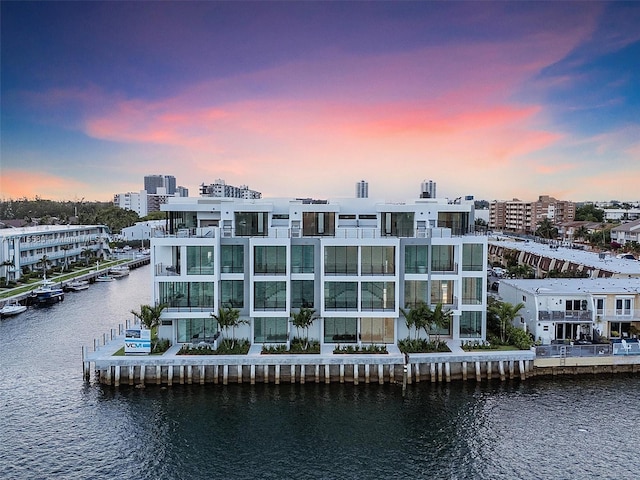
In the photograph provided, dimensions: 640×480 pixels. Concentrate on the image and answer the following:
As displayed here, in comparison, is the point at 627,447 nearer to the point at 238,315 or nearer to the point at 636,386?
the point at 636,386

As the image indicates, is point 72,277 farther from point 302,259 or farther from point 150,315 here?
point 302,259

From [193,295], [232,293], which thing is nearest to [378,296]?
[232,293]

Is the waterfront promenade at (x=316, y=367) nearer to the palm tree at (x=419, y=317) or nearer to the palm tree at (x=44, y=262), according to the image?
the palm tree at (x=419, y=317)

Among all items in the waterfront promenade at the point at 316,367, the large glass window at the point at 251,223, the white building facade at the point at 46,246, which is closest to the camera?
the waterfront promenade at the point at 316,367

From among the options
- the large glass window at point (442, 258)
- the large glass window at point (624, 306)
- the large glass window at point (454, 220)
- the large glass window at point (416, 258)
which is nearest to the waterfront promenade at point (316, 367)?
the large glass window at point (416, 258)

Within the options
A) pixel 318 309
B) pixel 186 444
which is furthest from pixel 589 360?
pixel 186 444

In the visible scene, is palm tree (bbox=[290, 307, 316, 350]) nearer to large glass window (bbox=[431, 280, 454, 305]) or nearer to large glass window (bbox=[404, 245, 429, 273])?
large glass window (bbox=[404, 245, 429, 273])
